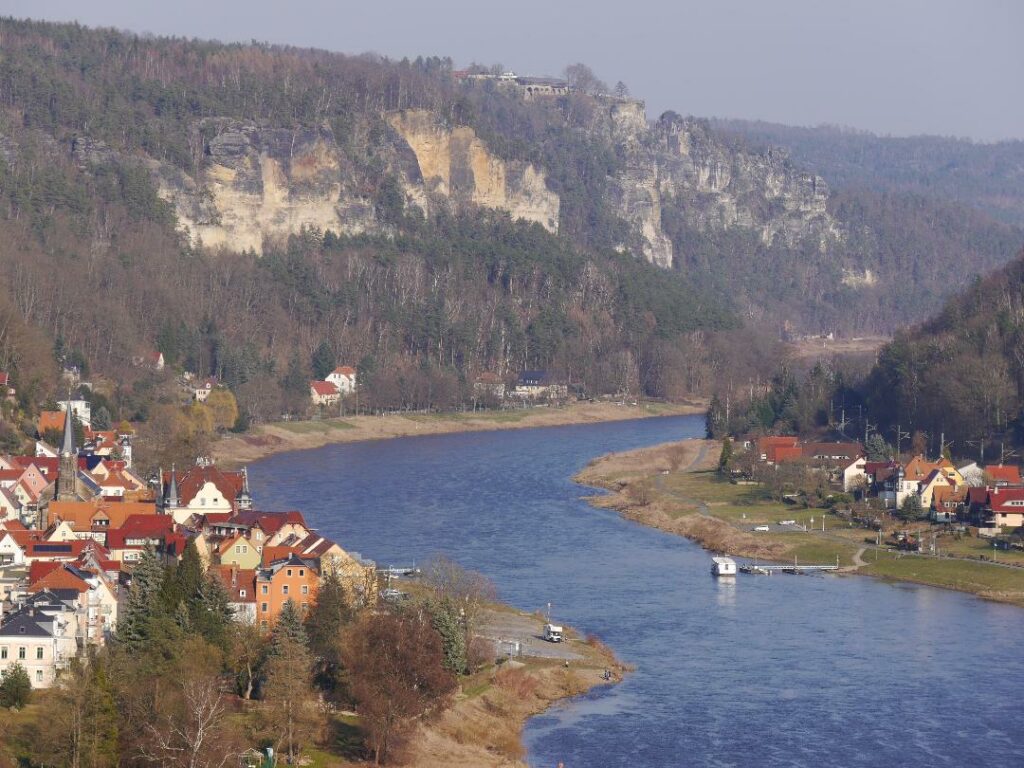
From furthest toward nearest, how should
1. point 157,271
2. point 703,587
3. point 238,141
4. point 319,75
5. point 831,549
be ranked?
1. point 319,75
2. point 238,141
3. point 157,271
4. point 831,549
5. point 703,587

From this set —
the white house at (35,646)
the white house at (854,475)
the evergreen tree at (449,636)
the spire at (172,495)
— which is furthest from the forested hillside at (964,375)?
the white house at (35,646)

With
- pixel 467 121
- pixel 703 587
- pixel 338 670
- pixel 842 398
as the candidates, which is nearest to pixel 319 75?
pixel 467 121

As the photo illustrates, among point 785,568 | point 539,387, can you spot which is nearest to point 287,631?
point 785,568

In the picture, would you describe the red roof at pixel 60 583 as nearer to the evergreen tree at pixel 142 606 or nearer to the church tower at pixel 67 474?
the evergreen tree at pixel 142 606

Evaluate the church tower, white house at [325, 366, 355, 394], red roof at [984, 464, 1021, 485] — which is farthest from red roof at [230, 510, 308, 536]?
white house at [325, 366, 355, 394]

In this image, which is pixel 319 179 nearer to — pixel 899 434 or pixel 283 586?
pixel 899 434

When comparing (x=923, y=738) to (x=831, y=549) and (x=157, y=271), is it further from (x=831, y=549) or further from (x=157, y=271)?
(x=157, y=271)

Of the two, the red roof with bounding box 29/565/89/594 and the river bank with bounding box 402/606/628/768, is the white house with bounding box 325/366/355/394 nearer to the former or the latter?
the river bank with bounding box 402/606/628/768
